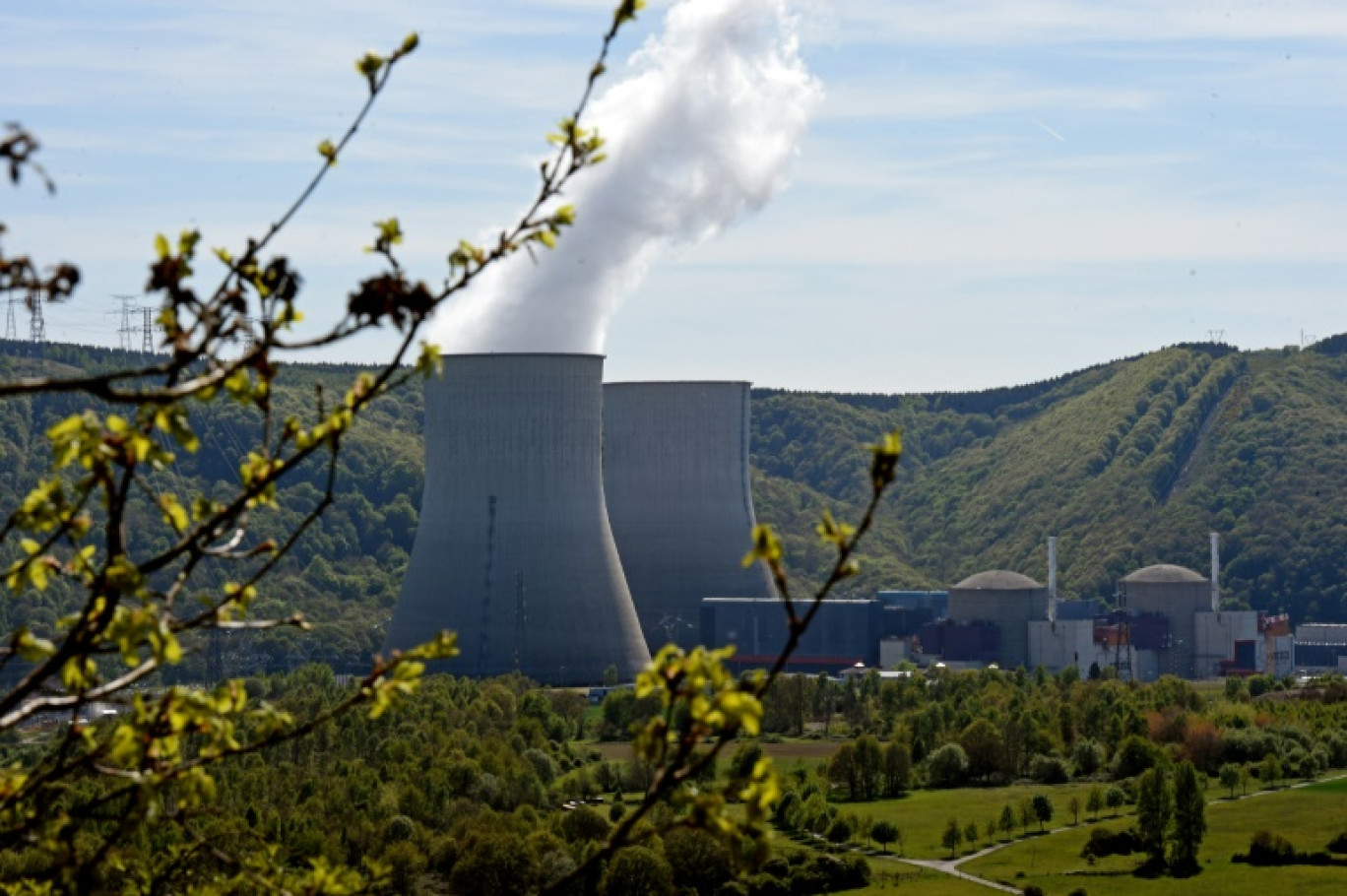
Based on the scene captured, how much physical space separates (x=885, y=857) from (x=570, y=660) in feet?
58.4

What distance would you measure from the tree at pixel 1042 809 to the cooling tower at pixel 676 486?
850 inches

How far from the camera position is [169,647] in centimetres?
347

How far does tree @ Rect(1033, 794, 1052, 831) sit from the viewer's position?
3572 centimetres

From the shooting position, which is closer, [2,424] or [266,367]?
[266,367]

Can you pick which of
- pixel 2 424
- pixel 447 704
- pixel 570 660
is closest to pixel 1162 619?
pixel 570 660

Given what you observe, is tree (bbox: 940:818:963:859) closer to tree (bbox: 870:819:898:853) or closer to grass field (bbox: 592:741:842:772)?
tree (bbox: 870:819:898:853)

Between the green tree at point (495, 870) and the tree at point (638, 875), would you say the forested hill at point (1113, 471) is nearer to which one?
the tree at point (638, 875)

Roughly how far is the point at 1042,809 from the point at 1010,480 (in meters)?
72.9

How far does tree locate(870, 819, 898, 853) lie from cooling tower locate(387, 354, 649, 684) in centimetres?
1421

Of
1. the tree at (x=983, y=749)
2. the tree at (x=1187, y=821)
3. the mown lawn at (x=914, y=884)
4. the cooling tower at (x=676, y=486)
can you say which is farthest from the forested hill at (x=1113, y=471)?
the mown lawn at (x=914, y=884)

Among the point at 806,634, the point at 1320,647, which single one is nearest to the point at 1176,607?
the point at 1320,647

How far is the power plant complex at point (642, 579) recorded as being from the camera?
46.6 meters

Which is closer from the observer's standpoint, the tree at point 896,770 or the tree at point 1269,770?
the tree at point 1269,770

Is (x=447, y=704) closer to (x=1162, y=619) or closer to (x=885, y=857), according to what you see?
(x=885, y=857)
